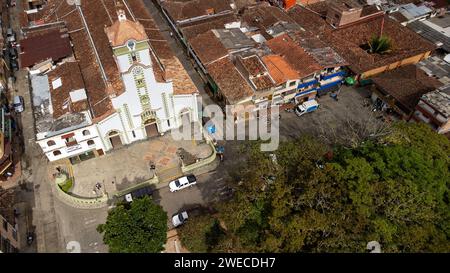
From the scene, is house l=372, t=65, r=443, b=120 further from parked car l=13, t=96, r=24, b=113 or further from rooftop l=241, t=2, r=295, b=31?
parked car l=13, t=96, r=24, b=113

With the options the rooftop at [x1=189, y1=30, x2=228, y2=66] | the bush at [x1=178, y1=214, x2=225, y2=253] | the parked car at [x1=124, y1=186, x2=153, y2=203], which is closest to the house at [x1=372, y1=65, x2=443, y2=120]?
the rooftop at [x1=189, y1=30, x2=228, y2=66]

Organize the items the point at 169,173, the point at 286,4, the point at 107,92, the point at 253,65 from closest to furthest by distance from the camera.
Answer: the point at 107,92 → the point at 169,173 → the point at 253,65 → the point at 286,4

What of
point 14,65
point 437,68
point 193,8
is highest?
point 193,8

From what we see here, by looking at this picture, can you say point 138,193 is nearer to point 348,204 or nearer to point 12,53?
point 348,204

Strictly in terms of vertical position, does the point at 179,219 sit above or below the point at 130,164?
below

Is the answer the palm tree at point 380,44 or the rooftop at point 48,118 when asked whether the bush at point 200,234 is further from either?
the palm tree at point 380,44

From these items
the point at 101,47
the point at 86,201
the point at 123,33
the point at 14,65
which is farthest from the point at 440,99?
the point at 14,65

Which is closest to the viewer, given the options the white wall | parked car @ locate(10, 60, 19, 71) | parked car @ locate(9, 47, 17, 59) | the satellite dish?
the satellite dish
